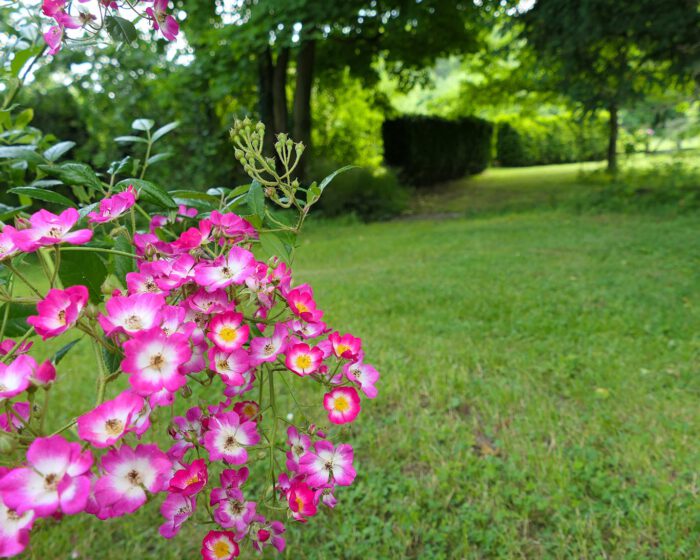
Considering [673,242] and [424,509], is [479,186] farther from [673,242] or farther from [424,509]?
[424,509]

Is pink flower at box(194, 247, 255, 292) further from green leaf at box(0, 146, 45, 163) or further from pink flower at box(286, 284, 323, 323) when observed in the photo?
green leaf at box(0, 146, 45, 163)

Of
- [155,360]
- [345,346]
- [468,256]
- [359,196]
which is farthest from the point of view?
[359,196]

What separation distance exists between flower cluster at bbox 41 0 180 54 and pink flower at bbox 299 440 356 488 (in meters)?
0.68

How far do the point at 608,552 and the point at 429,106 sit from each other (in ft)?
49.4

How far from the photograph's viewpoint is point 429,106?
50.5ft

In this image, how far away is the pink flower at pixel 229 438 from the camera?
76 cm

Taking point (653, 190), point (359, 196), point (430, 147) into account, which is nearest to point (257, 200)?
point (359, 196)

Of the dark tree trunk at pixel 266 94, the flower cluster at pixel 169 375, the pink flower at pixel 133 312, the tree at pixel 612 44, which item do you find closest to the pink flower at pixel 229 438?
the flower cluster at pixel 169 375

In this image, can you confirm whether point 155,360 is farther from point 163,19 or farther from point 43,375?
point 163,19

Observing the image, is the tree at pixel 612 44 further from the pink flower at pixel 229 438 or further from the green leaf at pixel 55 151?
the pink flower at pixel 229 438

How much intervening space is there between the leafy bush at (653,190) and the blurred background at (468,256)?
51mm

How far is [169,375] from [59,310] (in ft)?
0.49

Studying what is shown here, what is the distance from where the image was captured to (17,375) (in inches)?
22.2

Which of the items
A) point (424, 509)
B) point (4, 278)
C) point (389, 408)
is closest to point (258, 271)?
point (4, 278)
